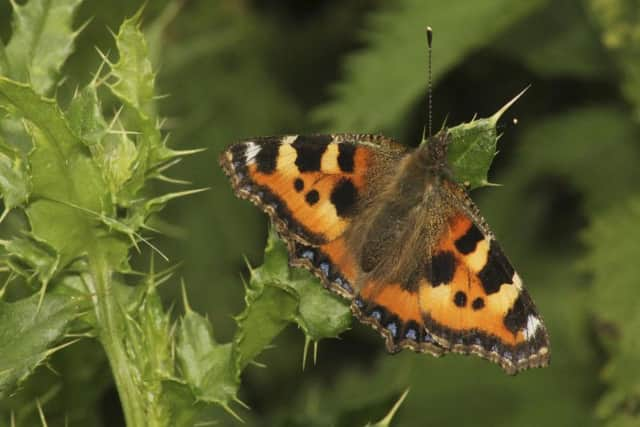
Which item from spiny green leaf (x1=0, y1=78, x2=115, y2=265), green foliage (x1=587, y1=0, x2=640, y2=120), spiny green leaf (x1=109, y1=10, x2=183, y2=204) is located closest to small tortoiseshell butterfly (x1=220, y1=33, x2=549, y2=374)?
spiny green leaf (x1=109, y1=10, x2=183, y2=204)

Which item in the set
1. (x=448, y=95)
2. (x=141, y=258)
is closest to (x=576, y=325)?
(x=448, y=95)

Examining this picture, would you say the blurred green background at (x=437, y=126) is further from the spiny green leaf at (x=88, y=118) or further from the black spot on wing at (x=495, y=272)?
the spiny green leaf at (x=88, y=118)

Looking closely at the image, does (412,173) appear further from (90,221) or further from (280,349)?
(280,349)

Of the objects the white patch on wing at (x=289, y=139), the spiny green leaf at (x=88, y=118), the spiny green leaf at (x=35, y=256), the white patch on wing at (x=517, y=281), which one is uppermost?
the spiny green leaf at (x=88, y=118)

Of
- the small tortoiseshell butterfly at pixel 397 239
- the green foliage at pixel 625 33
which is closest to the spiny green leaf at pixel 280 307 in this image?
the small tortoiseshell butterfly at pixel 397 239

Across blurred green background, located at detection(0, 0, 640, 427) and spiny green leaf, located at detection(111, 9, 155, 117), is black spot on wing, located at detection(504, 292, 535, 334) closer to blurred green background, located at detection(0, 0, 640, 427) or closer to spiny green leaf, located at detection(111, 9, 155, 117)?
Result: spiny green leaf, located at detection(111, 9, 155, 117)
